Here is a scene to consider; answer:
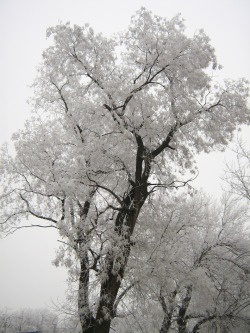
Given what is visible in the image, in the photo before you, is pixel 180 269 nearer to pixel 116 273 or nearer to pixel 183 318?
pixel 116 273

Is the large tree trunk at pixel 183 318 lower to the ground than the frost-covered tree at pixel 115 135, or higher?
lower

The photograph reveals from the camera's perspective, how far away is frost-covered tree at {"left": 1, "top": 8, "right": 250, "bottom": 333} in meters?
7.82

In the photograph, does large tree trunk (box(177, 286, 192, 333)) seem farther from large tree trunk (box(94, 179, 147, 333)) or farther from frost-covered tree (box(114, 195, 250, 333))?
large tree trunk (box(94, 179, 147, 333))

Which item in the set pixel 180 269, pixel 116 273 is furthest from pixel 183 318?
pixel 116 273

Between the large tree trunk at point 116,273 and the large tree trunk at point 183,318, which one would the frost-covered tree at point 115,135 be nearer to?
the large tree trunk at point 116,273

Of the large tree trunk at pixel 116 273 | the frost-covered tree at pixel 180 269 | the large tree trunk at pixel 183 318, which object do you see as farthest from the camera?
the large tree trunk at pixel 183 318

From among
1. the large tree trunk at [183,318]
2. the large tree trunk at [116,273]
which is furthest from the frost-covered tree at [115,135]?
the large tree trunk at [183,318]

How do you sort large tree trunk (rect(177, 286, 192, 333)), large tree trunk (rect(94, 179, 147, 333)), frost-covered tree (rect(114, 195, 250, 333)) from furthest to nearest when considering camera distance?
large tree trunk (rect(177, 286, 192, 333)) < frost-covered tree (rect(114, 195, 250, 333)) < large tree trunk (rect(94, 179, 147, 333))

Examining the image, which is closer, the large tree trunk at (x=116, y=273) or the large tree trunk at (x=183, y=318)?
the large tree trunk at (x=116, y=273)

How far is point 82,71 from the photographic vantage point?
8.85 meters

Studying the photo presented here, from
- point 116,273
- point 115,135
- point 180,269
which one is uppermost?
point 115,135

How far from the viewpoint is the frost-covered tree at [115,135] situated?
25.7 ft

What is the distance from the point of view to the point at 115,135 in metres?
8.74

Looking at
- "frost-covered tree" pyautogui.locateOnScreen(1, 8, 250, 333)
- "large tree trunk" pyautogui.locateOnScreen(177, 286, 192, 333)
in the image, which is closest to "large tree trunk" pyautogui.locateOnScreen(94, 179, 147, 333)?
"frost-covered tree" pyautogui.locateOnScreen(1, 8, 250, 333)
